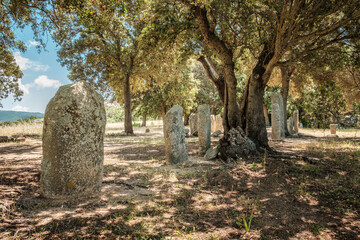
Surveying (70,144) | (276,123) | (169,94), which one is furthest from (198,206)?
(169,94)

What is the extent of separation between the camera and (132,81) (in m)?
21.4

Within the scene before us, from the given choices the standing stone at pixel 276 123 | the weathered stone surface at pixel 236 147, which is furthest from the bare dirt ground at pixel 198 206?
the standing stone at pixel 276 123

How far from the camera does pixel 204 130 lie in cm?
891

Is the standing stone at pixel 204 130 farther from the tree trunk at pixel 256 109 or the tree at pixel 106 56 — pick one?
the tree at pixel 106 56

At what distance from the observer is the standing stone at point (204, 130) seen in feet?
29.1

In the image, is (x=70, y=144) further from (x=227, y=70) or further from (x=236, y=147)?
(x=227, y=70)

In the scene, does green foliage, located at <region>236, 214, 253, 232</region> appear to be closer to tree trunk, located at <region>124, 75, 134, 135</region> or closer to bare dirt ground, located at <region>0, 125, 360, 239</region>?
bare dirt ground, located at <region>0, 125, 360, 239</region>

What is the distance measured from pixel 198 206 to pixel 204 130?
5134 millimetres

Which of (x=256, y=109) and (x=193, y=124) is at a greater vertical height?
(x=256, y=109)

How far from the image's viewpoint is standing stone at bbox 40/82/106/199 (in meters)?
3.93

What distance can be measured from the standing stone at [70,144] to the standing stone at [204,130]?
5.31 meters

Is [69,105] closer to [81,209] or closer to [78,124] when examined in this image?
[78,124]

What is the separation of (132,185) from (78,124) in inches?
79.9

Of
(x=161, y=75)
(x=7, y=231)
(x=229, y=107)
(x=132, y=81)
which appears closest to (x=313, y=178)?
(x=229, y=107)
